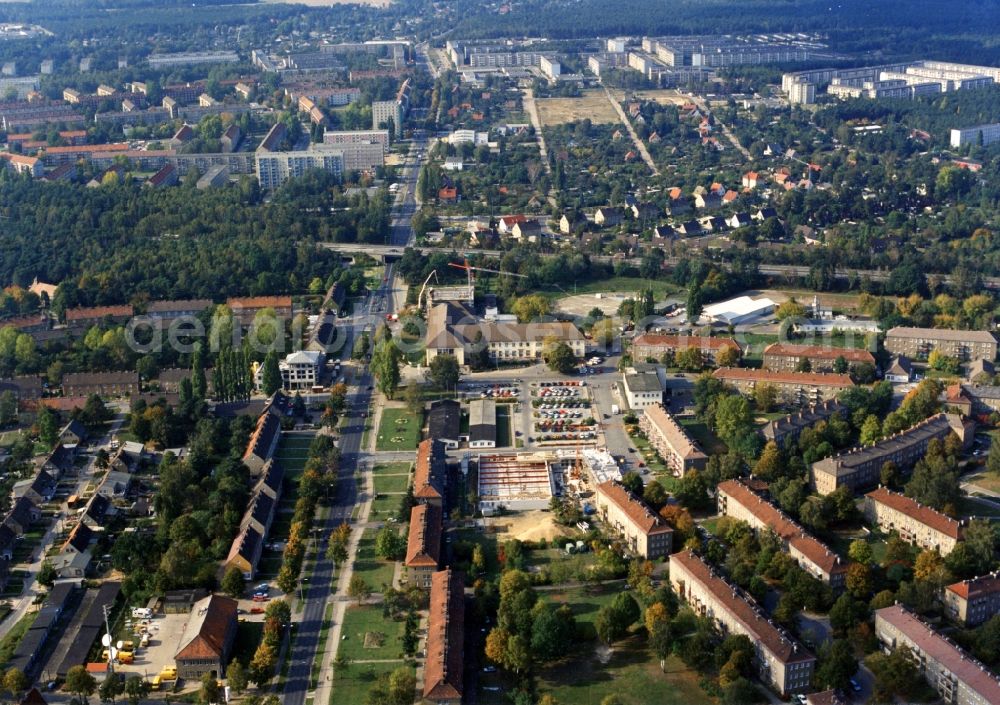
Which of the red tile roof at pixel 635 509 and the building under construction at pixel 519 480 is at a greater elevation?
the red tile roof at pixel 635 509

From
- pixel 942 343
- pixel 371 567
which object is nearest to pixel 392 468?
pixel 371 567

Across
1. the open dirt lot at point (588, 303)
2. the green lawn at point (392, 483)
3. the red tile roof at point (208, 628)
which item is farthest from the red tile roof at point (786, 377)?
the red tile roof at point (208, 628)

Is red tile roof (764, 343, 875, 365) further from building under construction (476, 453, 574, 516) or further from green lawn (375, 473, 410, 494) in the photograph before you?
green lawn (375, 473, 410, 494)

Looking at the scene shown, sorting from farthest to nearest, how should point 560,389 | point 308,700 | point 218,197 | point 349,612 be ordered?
point 218,197, point 560,389, point 349,612, point 308,700

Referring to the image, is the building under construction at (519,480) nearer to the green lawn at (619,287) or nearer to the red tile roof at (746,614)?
the red tile roof at (746,614)

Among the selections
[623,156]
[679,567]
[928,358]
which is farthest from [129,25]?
[679,567]

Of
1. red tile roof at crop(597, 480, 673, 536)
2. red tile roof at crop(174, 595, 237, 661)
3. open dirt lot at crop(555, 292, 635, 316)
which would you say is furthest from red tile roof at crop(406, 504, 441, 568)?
open dirt lot at crop(555, 292, 635, 316)

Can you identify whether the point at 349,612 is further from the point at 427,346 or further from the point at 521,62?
the point at 521,62
